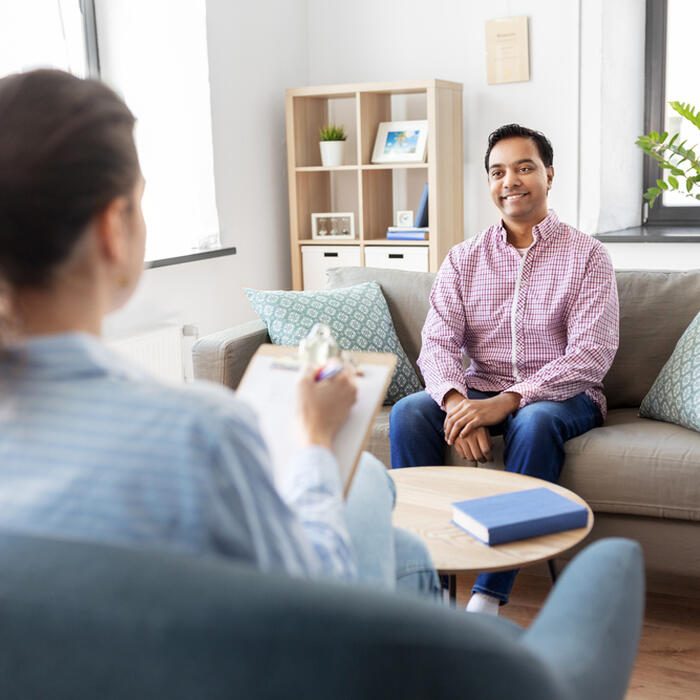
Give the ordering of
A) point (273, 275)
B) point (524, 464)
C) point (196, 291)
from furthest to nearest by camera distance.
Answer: point (273, 275) < point (196, 291) < point (524, 464)

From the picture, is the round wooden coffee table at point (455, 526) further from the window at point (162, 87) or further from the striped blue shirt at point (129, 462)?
the window at point (162, 87)

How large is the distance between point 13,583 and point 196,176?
11.9 feet

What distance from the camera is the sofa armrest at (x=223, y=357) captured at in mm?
2641

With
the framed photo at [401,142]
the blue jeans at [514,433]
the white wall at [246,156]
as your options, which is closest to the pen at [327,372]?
the blue jeans at [514,433]

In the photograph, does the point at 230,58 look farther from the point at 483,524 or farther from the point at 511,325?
the point at 483,524

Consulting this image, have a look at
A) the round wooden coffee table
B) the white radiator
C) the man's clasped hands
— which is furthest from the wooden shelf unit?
the round wooden coffee table

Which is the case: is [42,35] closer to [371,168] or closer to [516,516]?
[371,168]

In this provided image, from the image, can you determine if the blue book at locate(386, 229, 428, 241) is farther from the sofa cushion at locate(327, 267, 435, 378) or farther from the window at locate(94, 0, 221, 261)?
the sofa cushion at locate(327, 267, 435, 378)

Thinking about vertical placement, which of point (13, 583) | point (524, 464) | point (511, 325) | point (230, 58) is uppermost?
point (230, 58)

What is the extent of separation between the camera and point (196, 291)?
407 centimetres

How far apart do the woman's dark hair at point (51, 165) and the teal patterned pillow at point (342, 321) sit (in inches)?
75.9

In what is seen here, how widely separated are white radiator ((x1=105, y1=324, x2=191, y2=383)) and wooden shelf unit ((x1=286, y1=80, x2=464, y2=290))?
103cm

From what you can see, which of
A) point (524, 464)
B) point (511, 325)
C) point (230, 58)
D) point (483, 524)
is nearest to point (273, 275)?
point (230, 58)

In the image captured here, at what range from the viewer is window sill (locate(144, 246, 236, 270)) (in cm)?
→ 372
